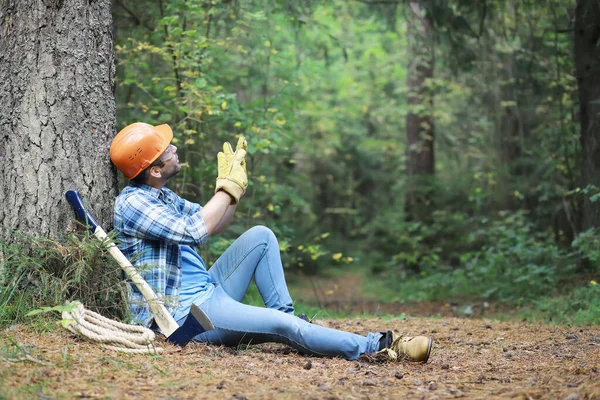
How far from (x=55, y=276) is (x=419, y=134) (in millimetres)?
10347

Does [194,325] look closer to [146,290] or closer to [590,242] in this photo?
[146,290]

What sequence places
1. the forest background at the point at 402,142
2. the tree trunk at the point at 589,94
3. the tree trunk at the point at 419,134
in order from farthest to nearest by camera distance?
1. the tree trunk at the point at 419,134
2. the tree trunk at the point at 589,94
3. the forest background at the point at 402,142

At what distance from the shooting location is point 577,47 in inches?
311

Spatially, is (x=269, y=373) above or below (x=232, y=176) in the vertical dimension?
below

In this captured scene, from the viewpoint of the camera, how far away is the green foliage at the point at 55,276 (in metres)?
3.69

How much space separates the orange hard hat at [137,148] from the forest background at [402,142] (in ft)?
1.68

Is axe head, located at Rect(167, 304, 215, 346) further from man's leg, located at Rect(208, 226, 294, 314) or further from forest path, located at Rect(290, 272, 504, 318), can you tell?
forest path, located at Rect(290, 272, 504, 318)

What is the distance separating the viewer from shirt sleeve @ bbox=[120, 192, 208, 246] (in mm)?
3709

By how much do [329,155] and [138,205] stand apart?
15626mm

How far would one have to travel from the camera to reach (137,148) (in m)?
3.91

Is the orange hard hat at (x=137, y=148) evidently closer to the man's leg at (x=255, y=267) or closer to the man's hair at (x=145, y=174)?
the man's hair at (x=145, y=174)

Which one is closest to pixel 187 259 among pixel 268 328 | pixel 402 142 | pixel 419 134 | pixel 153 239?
pixel 153 239

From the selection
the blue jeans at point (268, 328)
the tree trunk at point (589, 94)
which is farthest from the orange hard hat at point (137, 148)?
the tree trunk at point (589, 94)

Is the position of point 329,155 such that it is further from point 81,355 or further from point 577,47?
point 81,355
